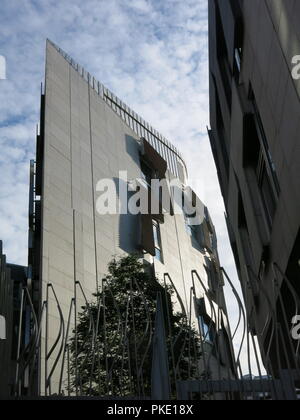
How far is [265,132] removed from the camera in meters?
10.3

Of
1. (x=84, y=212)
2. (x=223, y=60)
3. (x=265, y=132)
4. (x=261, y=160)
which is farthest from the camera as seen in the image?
(x=84, y=212)

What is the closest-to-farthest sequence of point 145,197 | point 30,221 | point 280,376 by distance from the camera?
point 280,376
point 30,221
point 145,197

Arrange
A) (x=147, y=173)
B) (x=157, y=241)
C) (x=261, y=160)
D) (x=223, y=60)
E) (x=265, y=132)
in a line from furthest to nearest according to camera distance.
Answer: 1. (x=147, y=173)
2. (x=157, y=241)
3. (x=223, y=60)
4. (x=261, y=160)
5. (x=265, y=132)

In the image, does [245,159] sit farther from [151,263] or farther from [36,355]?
[151,263]

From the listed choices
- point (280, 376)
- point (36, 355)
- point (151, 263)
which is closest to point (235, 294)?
point (280, 376)

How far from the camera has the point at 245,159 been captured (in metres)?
13.2

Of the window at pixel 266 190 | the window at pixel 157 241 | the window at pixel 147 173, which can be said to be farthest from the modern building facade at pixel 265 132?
the window at pixel 147 173

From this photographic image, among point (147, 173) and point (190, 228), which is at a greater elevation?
point (147, 173)

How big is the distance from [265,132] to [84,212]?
454 inches

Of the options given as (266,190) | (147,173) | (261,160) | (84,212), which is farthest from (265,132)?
(147,173)

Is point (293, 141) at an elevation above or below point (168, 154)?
below

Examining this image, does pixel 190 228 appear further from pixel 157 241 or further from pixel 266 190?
pixel 266 190

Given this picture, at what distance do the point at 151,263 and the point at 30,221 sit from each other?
23.9ft

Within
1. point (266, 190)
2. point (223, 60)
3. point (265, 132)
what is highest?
point (223, 60)
